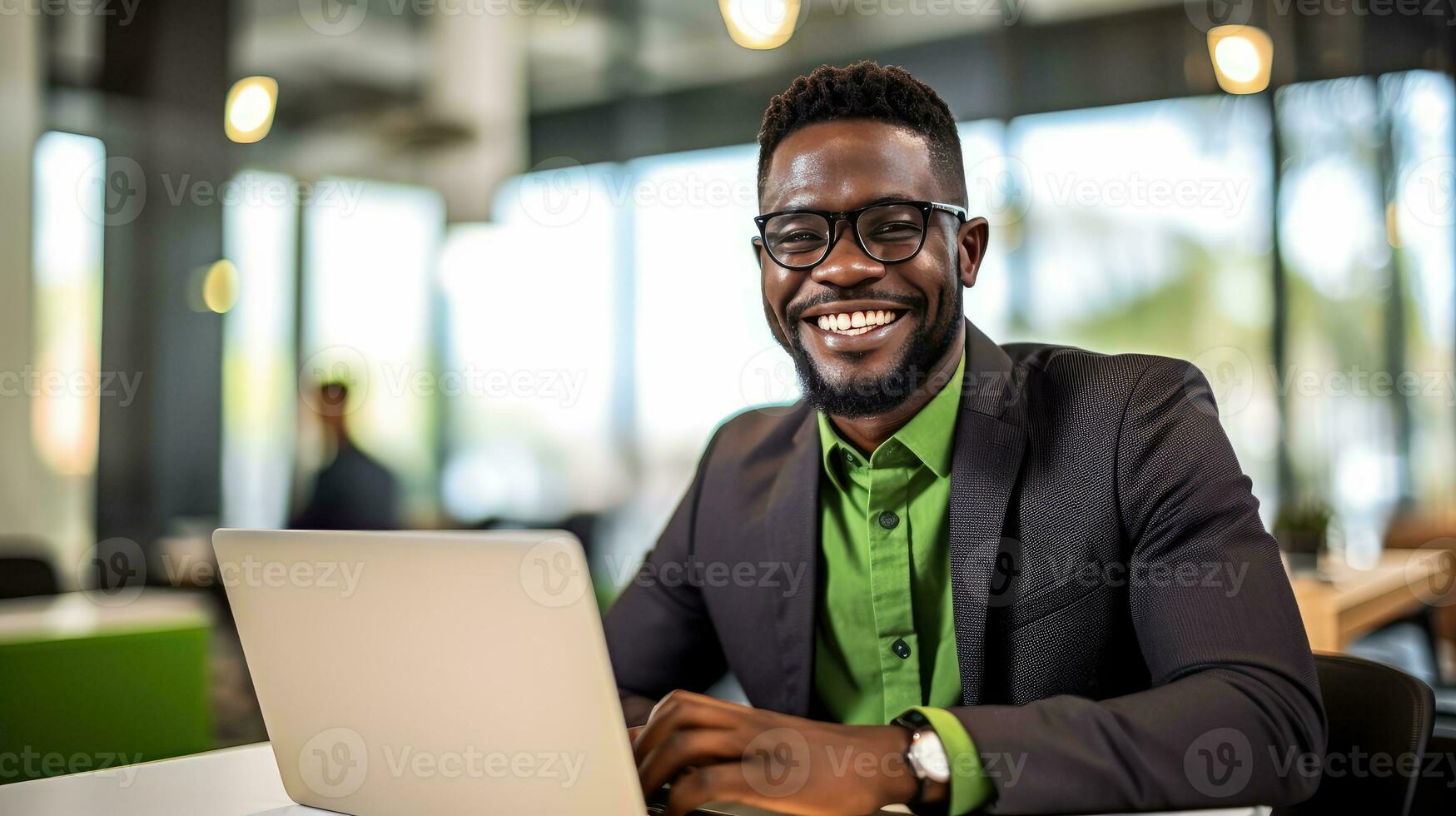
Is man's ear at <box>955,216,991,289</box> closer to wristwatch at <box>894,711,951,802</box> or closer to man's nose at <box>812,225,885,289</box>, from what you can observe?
man's nose at <box>812,225,885,289</box>

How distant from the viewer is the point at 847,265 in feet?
5.18

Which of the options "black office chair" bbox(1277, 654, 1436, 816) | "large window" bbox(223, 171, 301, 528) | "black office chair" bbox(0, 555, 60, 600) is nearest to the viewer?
"black office chair" bbox(1277, 654, 1436, 816)

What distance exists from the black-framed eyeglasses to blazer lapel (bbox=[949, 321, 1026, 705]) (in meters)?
0.21

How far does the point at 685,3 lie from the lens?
6.14m

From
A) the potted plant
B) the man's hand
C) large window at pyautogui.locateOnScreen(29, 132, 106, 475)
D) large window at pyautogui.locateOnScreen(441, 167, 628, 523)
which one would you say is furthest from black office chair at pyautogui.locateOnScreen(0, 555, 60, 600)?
the potted plant

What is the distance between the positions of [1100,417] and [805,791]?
2.22ft

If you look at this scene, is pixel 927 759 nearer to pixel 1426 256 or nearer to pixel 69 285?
pixel 69 285

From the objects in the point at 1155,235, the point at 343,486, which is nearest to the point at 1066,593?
the point at 343,486

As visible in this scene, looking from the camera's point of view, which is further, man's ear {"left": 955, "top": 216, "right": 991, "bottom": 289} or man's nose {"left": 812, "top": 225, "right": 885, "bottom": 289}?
man's ear {"left": 955, "top": 216, "right": 991, "bottom": 289}

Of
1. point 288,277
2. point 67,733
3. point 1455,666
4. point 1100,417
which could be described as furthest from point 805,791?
point 288,277

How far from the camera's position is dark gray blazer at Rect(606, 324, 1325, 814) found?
1.09 metres

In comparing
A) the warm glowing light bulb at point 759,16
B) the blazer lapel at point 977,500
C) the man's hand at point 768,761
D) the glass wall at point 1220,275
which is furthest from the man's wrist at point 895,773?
the glass wall at point 1220,275

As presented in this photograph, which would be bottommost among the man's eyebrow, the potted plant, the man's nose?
the potted plant

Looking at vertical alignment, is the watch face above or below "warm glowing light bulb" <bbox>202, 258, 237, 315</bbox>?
below
